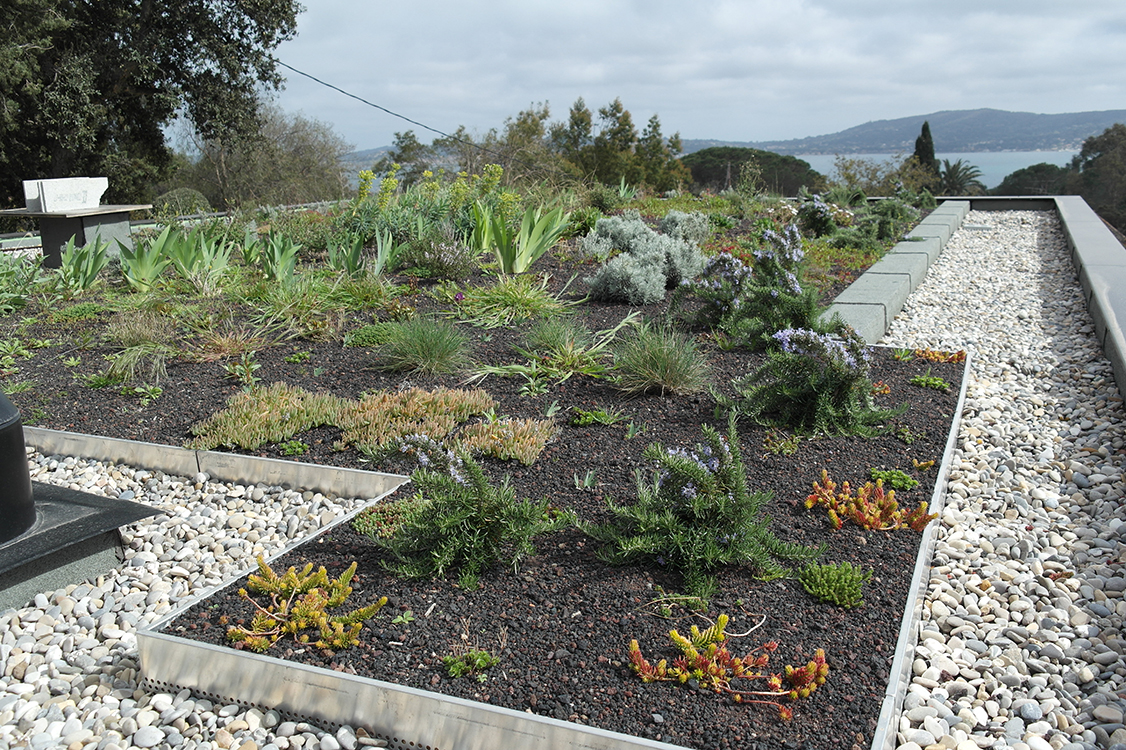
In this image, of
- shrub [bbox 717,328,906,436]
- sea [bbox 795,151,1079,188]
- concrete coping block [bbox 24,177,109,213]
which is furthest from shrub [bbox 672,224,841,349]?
sea [bbox 795,151,1079,188]

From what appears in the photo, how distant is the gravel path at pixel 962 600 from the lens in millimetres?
2213

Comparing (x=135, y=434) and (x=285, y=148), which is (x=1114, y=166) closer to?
(x=285, y=148)

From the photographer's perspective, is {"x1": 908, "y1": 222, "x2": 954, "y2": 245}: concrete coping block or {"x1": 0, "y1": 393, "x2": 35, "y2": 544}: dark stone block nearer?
{"x1": 0, "y1": 393, "x2": 35, "y2": 544}: dark stone block

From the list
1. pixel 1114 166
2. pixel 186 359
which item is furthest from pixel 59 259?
pixel 1114 166

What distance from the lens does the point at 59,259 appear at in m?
9.23

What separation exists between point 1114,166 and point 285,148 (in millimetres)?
30024

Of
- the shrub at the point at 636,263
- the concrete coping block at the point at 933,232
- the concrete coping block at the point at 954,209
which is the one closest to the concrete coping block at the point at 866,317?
the shrub at the point at 636,263

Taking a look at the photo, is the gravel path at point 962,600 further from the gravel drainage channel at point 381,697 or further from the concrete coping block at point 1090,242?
the concrete coping block at point 1090,242

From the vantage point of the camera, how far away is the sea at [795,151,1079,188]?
62.4 ft

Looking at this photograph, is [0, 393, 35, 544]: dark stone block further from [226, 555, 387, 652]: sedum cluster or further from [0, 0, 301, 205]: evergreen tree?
[0, 0, 301, 205]: evergreen tree

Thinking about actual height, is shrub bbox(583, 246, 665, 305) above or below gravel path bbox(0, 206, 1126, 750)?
above

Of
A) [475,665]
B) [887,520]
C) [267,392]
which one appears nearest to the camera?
[475,665]

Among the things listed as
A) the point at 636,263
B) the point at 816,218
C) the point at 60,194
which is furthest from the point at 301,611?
the point at 816,218

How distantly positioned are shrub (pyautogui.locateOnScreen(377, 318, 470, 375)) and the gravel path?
138cm
